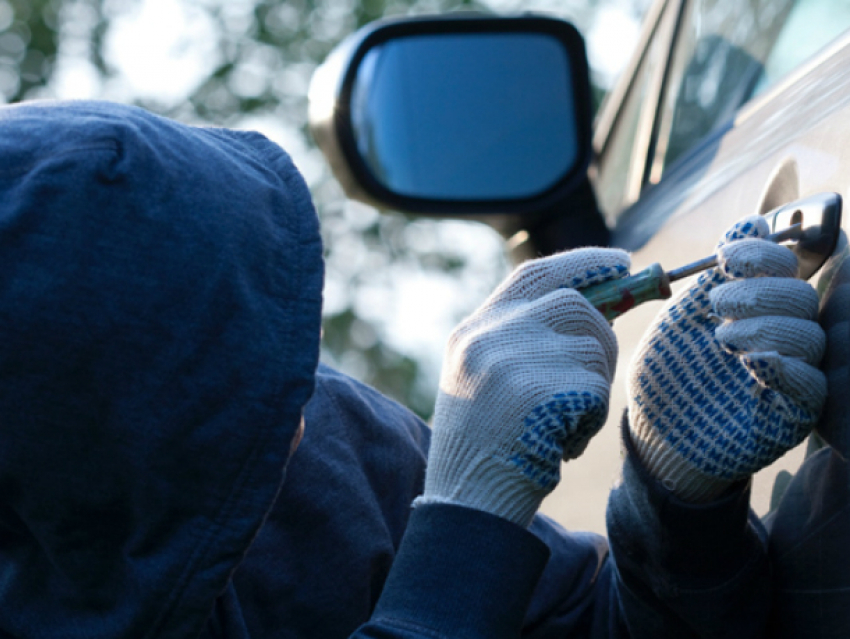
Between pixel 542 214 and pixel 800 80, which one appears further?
pixel 542 214

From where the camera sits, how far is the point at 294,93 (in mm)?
16938

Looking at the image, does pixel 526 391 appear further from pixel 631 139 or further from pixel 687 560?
pixel 631 139

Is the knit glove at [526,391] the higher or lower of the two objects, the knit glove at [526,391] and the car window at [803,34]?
the lower

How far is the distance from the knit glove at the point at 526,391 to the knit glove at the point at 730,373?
73 millimetres

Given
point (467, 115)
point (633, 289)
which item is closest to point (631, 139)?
point (467, 115)

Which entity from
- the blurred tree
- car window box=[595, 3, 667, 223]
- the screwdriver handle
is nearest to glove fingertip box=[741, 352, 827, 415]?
the screwdriver handle

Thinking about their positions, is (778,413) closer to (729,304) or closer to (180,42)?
(729,304)

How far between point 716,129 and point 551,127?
457 mm

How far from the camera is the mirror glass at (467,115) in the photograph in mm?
1912

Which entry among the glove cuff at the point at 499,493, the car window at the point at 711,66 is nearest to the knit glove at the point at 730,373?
the glove cuff at the point at 499,493

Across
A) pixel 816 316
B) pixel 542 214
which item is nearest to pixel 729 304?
pixel 816 316

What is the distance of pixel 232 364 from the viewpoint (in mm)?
1075

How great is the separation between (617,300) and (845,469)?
38 cm

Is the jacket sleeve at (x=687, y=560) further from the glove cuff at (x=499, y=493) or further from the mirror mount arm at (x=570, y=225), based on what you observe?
the mirror mount arm at (x=570, y=225)
